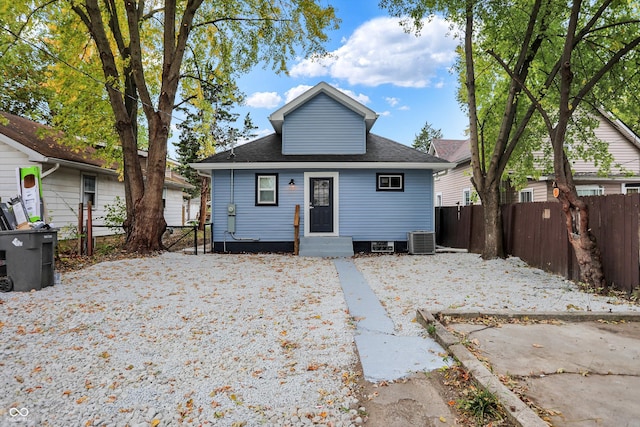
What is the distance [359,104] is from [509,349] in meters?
9.33

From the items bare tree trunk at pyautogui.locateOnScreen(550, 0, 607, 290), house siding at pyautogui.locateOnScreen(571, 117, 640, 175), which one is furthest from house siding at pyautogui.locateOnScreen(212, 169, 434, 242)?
house siding at pyautogui.locateOnScreen(571, 117, 640, 175)

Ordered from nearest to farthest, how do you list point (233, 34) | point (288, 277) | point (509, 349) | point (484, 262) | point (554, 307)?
point (509, 349), point (554, 307), point (288, 277), point (484, 262), point (233, 34)

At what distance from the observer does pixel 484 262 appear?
28.9 feet

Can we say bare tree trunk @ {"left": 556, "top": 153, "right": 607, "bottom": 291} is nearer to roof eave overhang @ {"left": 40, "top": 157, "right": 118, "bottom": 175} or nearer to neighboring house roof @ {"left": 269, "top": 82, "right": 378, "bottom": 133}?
neighboring house roof @ {"left": 269, "top": 82, "right": 378, "bottom": 133}

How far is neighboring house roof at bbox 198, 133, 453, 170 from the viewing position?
10.5 meters

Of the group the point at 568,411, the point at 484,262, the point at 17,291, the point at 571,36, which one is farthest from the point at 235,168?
the point at 568,411

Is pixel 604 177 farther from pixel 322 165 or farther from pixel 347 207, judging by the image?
pixel 322 165

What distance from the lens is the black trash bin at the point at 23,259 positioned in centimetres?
566

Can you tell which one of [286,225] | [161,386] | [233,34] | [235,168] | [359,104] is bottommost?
[161,386]

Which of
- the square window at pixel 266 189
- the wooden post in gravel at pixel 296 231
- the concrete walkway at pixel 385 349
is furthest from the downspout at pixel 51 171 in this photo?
the concrete walkway at pixel 385 349

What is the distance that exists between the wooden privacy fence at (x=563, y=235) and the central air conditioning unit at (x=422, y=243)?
1513mm

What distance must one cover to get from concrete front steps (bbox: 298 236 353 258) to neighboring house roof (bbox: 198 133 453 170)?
2.27 m

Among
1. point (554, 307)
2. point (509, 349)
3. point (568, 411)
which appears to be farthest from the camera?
point (554, 307)

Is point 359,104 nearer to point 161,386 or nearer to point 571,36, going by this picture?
point 571,36
